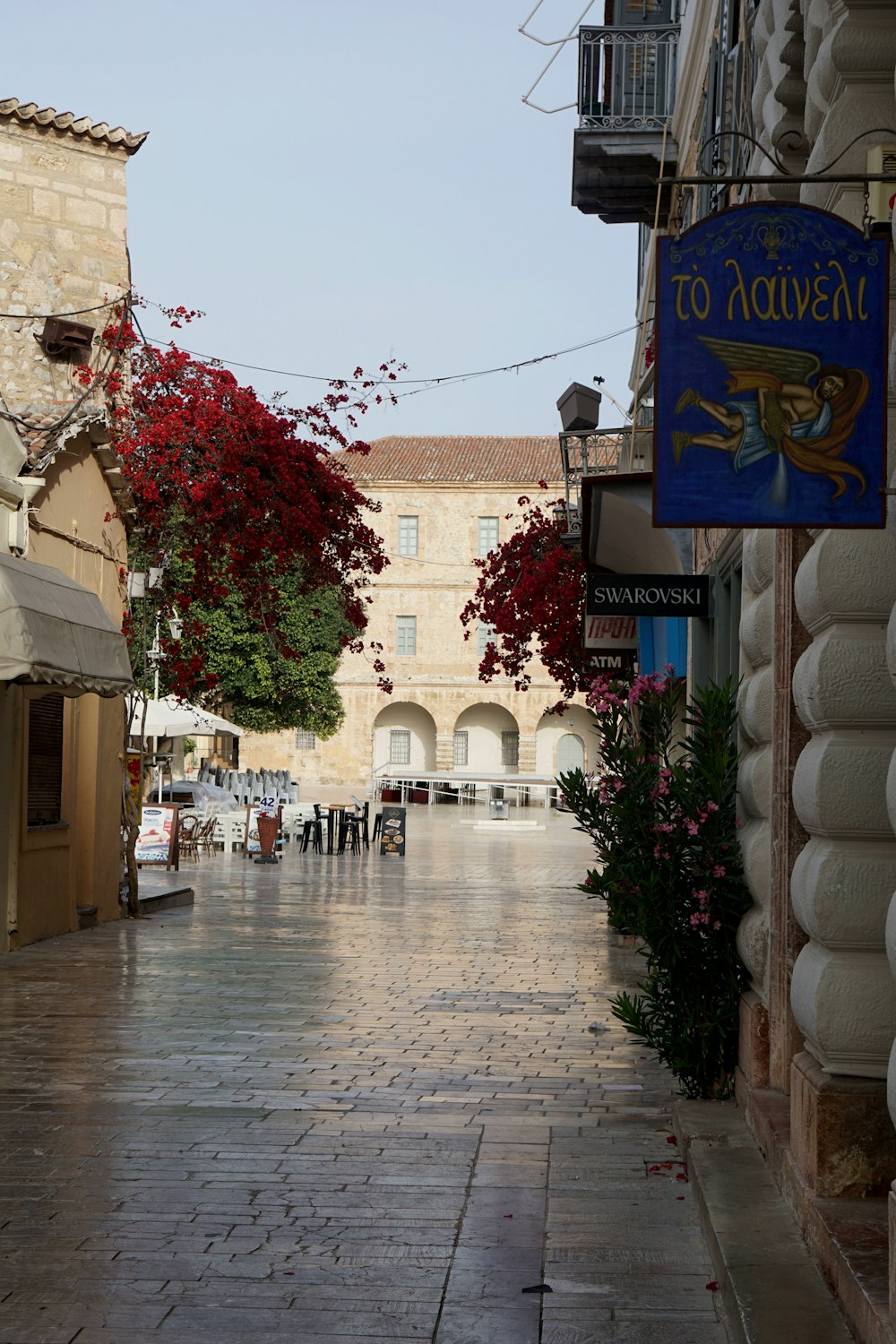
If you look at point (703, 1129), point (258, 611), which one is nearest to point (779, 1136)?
point (703, 1129)

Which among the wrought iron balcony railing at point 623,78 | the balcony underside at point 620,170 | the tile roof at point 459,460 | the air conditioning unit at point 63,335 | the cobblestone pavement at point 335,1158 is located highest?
the tile roof at point 459,460

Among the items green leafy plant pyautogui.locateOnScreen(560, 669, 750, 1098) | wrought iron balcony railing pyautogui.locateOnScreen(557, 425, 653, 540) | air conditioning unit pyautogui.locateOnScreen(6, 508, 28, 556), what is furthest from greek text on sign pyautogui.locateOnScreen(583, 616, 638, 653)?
green leafy plant pyautogui.locateOnScreen(560, 669, 750, 1098)

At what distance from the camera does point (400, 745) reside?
6494 cm

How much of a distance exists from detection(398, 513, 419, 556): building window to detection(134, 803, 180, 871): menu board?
42321 mm

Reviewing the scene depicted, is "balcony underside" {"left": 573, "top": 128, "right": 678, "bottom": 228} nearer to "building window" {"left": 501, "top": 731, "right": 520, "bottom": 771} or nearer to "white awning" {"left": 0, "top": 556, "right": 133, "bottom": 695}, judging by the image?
"white awning" {"left": 0, "top": 556, "right": 133, "bottom": 695}

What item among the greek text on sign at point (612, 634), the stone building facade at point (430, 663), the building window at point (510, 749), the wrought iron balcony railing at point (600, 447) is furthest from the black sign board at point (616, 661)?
the building window at point (510, 749)

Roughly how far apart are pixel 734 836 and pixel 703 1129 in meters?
1.27

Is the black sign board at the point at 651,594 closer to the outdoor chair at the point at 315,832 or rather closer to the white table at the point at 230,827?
the white table at the point at 230,827

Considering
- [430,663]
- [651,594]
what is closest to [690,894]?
[651,594]

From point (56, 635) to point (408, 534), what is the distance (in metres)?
53.6

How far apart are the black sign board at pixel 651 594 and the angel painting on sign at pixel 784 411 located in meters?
5.94

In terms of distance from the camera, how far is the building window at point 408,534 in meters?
64.8

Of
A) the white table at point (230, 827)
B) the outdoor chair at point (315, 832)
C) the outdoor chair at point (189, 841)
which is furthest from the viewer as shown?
the outdoor chair at point (315, 832)

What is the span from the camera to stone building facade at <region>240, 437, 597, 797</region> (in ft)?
208
